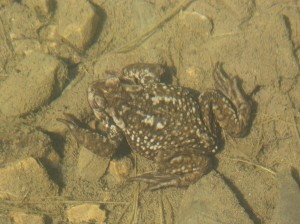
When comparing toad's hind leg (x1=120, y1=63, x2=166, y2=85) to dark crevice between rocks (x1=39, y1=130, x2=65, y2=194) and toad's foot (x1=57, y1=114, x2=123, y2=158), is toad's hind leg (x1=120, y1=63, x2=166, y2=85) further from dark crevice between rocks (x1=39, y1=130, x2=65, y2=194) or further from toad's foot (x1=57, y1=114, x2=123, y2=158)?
dark crevice between rocks (x1=39, y1=130, x2=65, y2=194)

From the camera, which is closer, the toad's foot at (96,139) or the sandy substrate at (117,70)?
the sandy substrate at (117,70)

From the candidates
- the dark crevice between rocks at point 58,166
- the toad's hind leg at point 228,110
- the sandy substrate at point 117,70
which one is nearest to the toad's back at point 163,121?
the toad's hind leg at point 228,110

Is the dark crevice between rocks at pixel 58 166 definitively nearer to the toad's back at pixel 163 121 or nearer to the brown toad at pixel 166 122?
the brown toad at pixel 166 122

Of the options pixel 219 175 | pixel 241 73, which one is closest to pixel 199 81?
pixel 241 73

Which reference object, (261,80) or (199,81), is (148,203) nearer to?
(199,81)

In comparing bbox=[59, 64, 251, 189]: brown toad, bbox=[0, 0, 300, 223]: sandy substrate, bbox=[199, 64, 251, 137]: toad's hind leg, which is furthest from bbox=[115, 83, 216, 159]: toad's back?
bbox=[0, 0, 300, 223]: sandy substrate

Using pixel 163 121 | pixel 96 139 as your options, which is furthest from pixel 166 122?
pixel 96 139

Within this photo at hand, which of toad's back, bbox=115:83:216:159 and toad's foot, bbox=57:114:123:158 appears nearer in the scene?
toad's back, bbox=115:83:216:159
